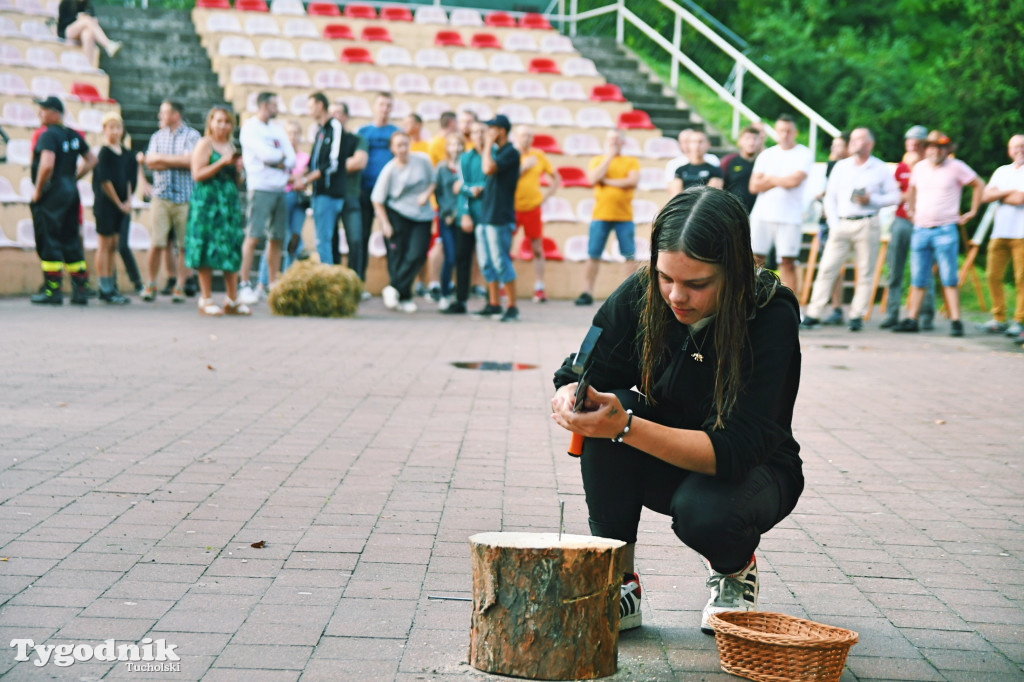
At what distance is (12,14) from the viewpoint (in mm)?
19875

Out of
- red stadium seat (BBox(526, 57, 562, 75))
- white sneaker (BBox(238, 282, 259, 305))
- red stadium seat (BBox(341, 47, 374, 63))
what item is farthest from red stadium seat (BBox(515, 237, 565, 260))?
red stadium seat (BBox(341, 47, 374, 63))

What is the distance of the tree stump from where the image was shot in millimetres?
2979

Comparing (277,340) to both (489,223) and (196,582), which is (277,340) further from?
(196,582)

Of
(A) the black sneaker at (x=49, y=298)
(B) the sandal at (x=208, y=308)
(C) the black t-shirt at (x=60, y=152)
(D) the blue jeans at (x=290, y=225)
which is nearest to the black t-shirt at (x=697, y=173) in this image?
(D) the blue jeans at (x=290, y=225)

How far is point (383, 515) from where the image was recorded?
4715 millimetres

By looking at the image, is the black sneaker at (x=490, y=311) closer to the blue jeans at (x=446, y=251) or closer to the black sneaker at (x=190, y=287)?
the blue jeans at (x=446, y=251)

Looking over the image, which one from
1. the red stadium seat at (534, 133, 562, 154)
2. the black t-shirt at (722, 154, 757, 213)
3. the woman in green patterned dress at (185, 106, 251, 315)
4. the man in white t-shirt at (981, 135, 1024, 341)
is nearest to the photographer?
the woman in green patterned dress at (185, 106, 251, 315)

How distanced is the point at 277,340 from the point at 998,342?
7.49 meters

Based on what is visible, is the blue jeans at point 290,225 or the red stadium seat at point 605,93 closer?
the blue jeans at point 290,225

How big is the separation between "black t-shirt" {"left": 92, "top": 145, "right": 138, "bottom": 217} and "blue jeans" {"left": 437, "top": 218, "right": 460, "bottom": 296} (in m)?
3.81

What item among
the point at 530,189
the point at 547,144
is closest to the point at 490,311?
the point at 530,189

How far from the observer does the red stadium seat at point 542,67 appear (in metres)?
21.6

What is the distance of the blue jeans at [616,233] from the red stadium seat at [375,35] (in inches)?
344

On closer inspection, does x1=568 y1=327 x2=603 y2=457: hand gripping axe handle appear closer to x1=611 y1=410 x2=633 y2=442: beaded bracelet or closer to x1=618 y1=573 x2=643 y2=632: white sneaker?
x1=611 y1=410 x2=633 y2=442: beaded bracelet
